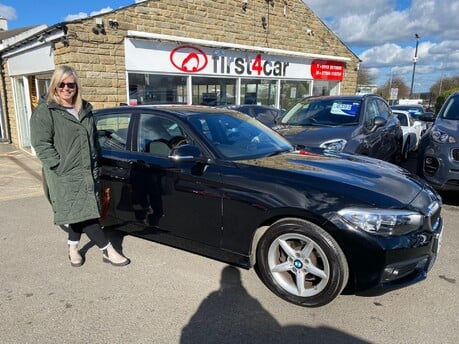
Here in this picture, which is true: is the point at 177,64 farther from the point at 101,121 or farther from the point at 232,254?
the point at 232,254

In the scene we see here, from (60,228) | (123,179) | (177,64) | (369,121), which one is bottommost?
(60,228)

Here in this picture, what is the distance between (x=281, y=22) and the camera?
1295 cm

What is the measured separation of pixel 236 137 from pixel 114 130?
1470mm

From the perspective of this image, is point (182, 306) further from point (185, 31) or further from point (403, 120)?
point (403, 120)

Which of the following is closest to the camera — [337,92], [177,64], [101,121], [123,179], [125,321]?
[125,321]

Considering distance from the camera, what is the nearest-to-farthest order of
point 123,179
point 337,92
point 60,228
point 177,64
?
point 123,179
point 60,228
point 177,64
point 337,92

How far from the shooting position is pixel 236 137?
348 cm

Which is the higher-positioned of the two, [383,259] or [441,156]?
[441,156]

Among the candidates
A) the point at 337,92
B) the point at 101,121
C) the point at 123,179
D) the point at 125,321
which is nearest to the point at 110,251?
the point at 123,179

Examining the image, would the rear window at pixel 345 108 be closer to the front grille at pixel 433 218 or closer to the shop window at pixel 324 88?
the front grille at pixel 433 218

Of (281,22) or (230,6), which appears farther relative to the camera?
(281,22)

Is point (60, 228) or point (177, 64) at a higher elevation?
point (177, 64)

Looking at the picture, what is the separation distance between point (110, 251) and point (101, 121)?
1557 millimetres

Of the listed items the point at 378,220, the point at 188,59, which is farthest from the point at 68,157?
the point at 188,59
